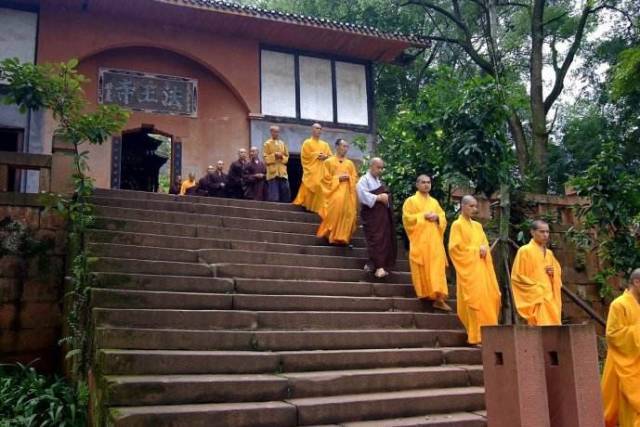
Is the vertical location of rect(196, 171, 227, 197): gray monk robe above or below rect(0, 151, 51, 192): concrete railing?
above

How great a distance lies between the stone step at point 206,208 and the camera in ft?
27.7

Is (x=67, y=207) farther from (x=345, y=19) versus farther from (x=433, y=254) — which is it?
(x=345, y=19)

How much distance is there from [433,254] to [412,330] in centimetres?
126

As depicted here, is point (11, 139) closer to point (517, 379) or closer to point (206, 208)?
point (206, 208)

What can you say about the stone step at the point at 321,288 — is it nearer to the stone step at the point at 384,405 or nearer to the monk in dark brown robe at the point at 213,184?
the stone step at the point at 384,405

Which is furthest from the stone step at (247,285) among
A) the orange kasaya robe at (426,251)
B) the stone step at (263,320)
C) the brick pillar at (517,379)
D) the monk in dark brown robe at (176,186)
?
the monk in dark brown robe at (176,186)

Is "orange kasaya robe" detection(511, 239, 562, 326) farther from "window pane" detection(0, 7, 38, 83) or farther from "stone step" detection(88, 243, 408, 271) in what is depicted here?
"window pane" detection(0, 7, 38, 83)

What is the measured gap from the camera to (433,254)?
25.7 ft

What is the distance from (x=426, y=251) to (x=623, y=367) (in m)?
2.65

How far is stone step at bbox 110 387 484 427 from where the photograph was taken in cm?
445

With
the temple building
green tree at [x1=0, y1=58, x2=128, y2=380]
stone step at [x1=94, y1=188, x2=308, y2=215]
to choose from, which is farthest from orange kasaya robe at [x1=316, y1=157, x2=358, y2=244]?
the temple building

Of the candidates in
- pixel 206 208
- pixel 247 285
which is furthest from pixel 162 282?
pixel 206 208

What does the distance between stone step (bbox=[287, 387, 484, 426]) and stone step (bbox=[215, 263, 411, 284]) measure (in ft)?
7.44

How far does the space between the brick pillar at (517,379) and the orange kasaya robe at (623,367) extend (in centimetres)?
299
